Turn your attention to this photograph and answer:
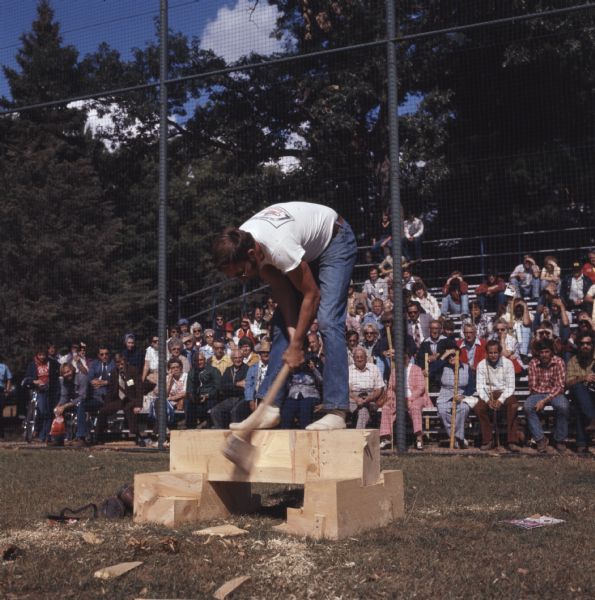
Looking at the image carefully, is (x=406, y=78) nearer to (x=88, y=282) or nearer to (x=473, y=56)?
(x=473, y=56)

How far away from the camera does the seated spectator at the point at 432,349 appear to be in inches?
441

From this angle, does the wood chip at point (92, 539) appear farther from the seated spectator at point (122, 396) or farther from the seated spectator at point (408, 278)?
the seated spectator at point (408, 278)

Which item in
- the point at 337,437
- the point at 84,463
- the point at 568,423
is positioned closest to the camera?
the point at 337,437

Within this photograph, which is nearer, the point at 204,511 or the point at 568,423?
the point at 204,511

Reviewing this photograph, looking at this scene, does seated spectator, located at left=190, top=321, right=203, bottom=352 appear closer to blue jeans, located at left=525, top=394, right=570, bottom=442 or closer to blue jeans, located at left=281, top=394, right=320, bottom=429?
blue jeans, located at left=281, top=394, right=320, bottom=429

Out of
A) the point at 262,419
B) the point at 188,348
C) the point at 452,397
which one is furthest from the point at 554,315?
the point at 262,419

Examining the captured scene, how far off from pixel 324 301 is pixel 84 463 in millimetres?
4648

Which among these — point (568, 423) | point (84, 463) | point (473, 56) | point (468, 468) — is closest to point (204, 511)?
Result: point (468, 468)

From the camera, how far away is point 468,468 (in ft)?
24.9

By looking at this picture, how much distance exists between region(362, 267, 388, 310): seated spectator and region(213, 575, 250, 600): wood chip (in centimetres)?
947

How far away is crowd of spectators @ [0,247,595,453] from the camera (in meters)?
9.83

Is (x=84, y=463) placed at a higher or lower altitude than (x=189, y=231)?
lower

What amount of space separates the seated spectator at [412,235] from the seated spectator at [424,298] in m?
0.44

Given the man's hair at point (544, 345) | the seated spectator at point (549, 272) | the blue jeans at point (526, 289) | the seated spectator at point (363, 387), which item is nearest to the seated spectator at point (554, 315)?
the seated spectator at point (549, 272)
